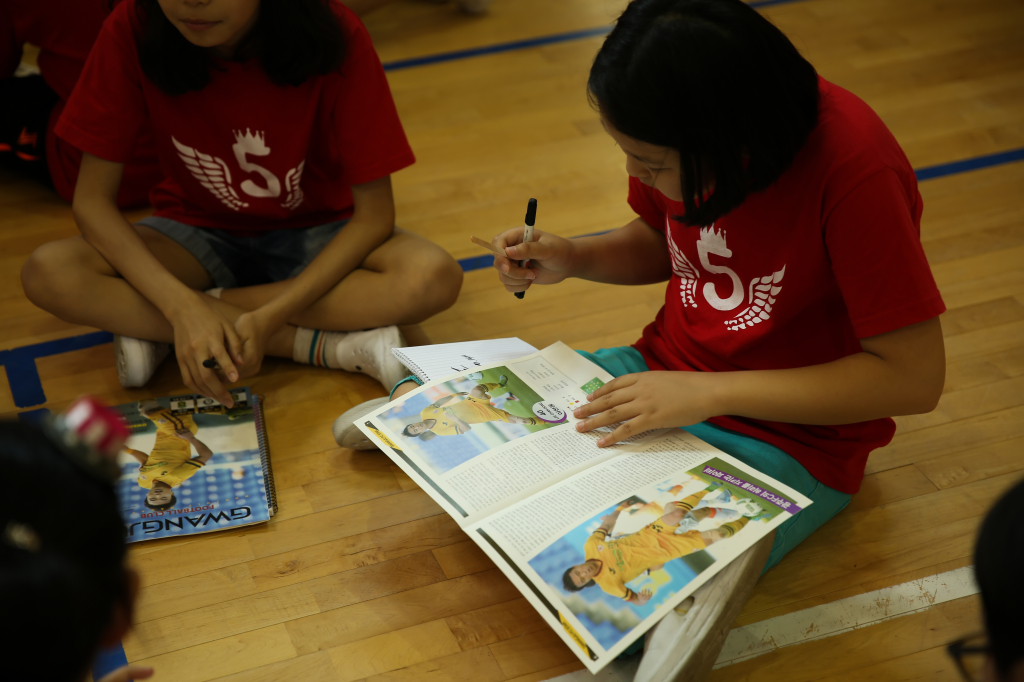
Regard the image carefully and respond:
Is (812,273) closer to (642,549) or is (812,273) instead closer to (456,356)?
(642,549)

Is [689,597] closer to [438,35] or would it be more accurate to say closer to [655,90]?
[655,90]

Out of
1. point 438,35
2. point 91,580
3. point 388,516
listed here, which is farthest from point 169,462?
point 438,35

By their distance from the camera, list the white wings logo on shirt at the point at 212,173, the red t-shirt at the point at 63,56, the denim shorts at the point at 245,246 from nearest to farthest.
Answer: the white wings logo on shirt at the point at 212,173 < the denim shorts at the point at 245,246 < the red t-shirt at the point at 63,56

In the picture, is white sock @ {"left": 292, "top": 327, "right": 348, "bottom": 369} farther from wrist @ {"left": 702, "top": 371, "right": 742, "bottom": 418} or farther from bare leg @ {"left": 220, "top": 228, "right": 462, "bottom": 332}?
wrist @ {"left": 702, "top": 371, "right": 742, "bottom": 418}

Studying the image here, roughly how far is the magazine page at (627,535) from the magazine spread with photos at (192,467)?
1.43 ft

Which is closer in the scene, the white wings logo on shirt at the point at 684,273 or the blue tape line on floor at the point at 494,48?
the white wings logo on shirt at the point at 684,273

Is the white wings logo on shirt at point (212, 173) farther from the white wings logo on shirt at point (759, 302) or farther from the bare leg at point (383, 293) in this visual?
the white wings logo on shirt at point (759, 302)

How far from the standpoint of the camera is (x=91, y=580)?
1.69 feet

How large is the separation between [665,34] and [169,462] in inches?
35.2

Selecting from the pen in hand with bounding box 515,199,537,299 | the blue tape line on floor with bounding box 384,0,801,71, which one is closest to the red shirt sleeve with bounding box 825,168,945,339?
the pen in hand with bounding box 515,199,537,299

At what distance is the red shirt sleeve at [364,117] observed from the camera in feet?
4.22

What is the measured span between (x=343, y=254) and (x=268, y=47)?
0.33 metres

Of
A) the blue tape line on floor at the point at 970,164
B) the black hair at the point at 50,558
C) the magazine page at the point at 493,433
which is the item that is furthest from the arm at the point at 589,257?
the blue tape line on floor at the point at 970,164

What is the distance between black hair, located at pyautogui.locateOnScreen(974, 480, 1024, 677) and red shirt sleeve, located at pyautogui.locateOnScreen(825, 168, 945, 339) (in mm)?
366
